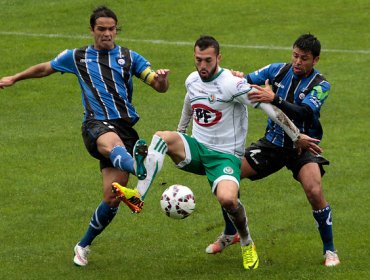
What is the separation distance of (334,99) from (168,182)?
6243 mm

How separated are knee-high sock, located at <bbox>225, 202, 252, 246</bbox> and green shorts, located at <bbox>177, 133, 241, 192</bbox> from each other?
34 centimetres

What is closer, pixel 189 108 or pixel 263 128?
pixel 189 108

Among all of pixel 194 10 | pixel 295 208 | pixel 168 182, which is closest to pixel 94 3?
pixel 194 10

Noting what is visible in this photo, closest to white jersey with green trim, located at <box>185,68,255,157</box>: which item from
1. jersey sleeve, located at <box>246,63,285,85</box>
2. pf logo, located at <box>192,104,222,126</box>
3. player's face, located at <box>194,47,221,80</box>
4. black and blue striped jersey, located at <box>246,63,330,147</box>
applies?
pf logo, located at <box>192,104,222,126</box>

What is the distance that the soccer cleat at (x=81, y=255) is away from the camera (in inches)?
493

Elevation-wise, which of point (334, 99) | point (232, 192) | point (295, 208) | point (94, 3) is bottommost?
point (94, 3)

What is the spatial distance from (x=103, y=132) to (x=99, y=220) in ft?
3.69

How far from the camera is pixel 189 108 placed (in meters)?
12.5

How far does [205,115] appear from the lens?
12.1 m

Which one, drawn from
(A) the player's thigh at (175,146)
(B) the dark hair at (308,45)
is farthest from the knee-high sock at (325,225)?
(B) the dark hair at (308,45)

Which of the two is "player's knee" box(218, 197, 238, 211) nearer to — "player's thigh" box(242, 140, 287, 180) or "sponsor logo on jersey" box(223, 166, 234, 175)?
"sponsor logo on jersey" box(223, 166, 234, 175)

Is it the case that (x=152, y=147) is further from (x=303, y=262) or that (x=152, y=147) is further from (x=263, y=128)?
(x=263, y=128)

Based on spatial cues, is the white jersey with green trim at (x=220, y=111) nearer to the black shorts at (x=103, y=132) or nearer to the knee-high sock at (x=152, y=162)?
the knee-high sock at (x=152, y=162)

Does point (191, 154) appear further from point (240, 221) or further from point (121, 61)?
point (121, 61)
